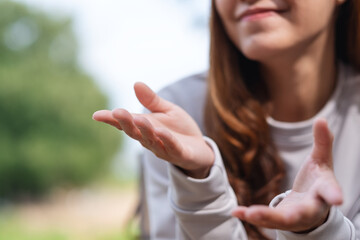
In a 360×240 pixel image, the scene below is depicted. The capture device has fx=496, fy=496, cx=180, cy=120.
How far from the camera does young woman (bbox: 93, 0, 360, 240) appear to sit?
874mm

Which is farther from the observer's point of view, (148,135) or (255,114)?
(255,114)

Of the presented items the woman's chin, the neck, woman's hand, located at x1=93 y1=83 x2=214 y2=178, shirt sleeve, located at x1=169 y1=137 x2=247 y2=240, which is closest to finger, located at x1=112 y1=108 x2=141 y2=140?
woman's hand, located at x1=93 y1=83 x2=214 y2=178

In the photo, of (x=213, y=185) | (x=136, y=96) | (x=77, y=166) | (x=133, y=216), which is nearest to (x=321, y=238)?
(x=213, y=185)

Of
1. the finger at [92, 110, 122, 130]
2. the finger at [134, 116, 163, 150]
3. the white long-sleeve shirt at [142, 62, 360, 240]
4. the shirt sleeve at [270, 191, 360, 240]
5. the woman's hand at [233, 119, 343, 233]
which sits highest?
the finger at [92, 110, 122, 130]

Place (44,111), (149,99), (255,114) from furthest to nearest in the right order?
(44,111), (255,114), (149,99)

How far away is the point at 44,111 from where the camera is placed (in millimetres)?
9750

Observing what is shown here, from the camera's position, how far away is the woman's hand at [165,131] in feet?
2.26

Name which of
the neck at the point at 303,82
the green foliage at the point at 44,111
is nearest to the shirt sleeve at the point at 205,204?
the neck at the point at 303,82

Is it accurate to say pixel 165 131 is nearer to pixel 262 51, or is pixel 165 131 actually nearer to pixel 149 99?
pixel 149 99

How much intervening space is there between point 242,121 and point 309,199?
20.4 inches

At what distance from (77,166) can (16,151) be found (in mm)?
1163

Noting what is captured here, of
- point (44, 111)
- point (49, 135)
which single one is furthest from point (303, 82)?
point (44, 111)

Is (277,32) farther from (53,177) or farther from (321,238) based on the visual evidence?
(53,177)

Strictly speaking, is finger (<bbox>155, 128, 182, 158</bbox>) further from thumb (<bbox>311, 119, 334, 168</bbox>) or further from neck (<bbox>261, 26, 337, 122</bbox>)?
neck (<bbox>261, 26, 337, 122</bbox>)
